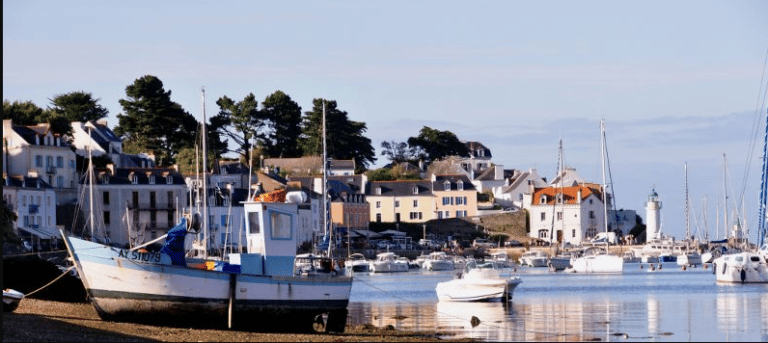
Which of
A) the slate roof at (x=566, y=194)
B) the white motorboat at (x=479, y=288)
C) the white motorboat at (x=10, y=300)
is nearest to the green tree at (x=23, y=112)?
the slate roof at (x=566, y=194)

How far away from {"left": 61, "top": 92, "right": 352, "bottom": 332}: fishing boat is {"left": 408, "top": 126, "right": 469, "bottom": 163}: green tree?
12282 centimetres

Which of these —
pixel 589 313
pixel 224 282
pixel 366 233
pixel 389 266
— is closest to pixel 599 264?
pixel 389 266

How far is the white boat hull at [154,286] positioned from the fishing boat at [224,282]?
2 centimetres

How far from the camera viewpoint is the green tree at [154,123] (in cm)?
11856

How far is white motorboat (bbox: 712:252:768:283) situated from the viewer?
6744cm

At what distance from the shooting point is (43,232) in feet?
272

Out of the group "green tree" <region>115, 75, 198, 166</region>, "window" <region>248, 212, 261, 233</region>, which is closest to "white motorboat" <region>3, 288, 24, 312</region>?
"window" <region>248, 212, 261, 233</region>

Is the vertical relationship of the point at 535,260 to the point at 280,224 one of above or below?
below

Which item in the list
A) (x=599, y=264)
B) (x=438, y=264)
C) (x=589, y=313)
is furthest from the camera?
(x=438, y=264)

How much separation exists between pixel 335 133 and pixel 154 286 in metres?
108

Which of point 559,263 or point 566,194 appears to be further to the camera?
point 566,194

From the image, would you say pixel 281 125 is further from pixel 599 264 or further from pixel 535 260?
pixel 599 264

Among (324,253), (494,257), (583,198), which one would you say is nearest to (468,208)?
(583,198)

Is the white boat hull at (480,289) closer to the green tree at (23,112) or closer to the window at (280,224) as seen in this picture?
the window at (280,224)
